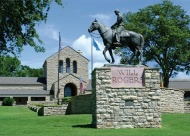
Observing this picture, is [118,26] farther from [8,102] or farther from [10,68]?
[10,68]

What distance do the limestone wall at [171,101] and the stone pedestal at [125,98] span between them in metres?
11.1

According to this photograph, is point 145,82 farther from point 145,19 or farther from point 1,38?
point 145,19

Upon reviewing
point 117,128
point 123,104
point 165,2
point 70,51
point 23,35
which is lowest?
point 117,128

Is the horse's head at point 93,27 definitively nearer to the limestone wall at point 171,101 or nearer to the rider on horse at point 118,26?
the rider on horse at point 118,26

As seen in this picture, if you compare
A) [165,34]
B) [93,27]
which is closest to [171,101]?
[93,27]

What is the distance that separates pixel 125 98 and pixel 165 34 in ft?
111

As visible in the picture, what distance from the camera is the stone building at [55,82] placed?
194 ft

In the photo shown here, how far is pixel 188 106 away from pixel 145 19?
2263 centimetres

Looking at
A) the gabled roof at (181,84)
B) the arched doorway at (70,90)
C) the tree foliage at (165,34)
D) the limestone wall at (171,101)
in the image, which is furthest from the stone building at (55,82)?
the limestone wall at (171,101)

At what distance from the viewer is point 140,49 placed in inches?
628

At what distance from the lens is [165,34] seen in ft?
154

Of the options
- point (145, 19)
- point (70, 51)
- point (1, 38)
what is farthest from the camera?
point (70, 51)

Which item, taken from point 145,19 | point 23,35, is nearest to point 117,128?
point 23,35

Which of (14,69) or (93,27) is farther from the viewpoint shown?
(14,69)
